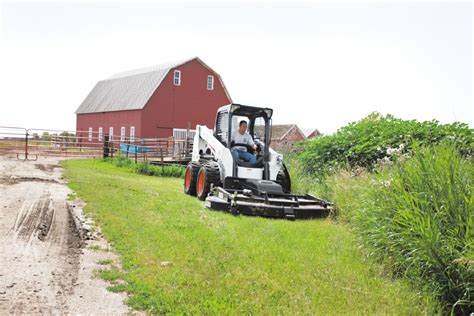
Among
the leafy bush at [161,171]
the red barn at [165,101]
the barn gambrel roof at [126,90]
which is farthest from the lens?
the barn gambrel roof at [126,90]

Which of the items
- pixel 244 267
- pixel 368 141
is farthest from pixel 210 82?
pixel 244 267

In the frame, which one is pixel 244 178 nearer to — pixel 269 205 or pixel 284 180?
pixel 284 180

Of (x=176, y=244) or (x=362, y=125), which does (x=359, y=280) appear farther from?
(x=362, y=125)

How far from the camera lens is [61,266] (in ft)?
18.9

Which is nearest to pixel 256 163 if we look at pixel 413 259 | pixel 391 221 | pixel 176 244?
pixel 176 244

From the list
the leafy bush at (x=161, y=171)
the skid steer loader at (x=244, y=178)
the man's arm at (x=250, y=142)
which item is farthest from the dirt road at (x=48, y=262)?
the leafy bush at (x=161, y=171)

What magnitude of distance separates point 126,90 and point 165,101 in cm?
593

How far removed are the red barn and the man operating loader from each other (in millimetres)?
24069

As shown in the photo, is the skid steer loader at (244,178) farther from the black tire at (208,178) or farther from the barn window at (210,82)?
the barn window at (210,82)

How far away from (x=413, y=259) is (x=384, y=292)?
1.60 feet

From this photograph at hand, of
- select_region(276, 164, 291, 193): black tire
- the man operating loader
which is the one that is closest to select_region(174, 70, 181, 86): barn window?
the man operating loader

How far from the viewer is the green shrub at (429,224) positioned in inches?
188

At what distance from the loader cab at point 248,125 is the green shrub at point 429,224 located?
4677mm

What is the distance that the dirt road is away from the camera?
4.62 m
